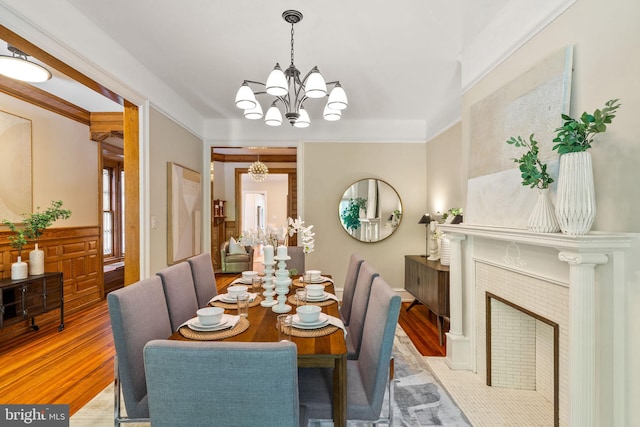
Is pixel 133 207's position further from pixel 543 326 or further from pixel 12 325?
pixel 543 326

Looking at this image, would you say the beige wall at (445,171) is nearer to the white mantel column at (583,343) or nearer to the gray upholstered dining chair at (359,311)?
the gray upholstered dining chair at (359,311)

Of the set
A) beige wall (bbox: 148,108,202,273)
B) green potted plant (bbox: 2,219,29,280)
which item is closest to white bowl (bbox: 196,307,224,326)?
beige wall (bbox: 148,108,202,273)

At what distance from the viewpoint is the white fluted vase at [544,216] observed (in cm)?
163

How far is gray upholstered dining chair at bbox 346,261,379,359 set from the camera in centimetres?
200

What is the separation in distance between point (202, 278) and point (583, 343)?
2.45 m

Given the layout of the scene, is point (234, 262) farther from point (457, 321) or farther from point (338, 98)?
point (338, 98)

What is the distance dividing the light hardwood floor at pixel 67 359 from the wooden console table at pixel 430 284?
0.29 metres

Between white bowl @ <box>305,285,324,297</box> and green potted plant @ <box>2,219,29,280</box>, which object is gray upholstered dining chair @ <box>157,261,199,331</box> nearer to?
white bowl @ <box>305,285,324,297</box>

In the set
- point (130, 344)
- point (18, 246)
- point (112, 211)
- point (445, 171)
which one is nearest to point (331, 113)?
point (130, 344)

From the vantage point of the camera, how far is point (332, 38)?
263 cm

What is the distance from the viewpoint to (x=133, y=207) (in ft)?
10.3

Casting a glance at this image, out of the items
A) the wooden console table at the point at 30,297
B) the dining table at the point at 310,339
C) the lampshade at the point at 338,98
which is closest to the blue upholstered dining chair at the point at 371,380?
the dining table at the point at 310,339

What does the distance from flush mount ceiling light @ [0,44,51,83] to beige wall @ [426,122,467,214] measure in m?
3.93

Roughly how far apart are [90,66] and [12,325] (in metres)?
2.60
